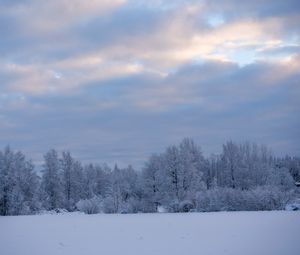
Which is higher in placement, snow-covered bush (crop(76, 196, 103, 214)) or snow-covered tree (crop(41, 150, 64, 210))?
snow-covered tree (crop(41, 150, 64, 210))

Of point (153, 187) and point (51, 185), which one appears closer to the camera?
point (153, 187)

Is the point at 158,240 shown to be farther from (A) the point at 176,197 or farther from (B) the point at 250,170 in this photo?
(B) the point at 250,170

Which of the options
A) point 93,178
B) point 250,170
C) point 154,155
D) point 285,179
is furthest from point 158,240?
point 93,178

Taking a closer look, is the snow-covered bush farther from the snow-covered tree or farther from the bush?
the bush

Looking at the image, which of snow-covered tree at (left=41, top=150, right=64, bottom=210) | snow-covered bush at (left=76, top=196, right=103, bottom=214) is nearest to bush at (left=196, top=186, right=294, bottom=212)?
snow-covered bush at (left=76, top=196, right=103, bottom=214)

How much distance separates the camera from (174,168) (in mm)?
73188

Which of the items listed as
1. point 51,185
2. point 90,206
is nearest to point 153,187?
point 90,206

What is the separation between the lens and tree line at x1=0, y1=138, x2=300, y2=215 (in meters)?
67.6

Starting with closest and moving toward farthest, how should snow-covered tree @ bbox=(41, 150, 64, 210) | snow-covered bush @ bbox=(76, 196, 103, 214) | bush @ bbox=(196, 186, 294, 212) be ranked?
bush @ bbox=(196, 186, 294, 212) → snow-covered bush @ bbox=(76, 196, 103, 214) → snow-covered tree @ bbox=(41, 150, 64, 210)

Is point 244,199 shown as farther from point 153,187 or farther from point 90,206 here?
point 90,206

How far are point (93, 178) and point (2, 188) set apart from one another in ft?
114

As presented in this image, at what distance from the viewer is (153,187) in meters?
74.4

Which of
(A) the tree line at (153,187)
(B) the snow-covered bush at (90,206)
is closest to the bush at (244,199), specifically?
(A) the tree line at (153,187)

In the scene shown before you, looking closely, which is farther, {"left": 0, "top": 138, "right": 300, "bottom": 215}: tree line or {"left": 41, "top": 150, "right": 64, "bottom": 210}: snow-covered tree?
{"left": 41, "top": 150, "right": 64, "bottom": 210}: snow-covered tree
